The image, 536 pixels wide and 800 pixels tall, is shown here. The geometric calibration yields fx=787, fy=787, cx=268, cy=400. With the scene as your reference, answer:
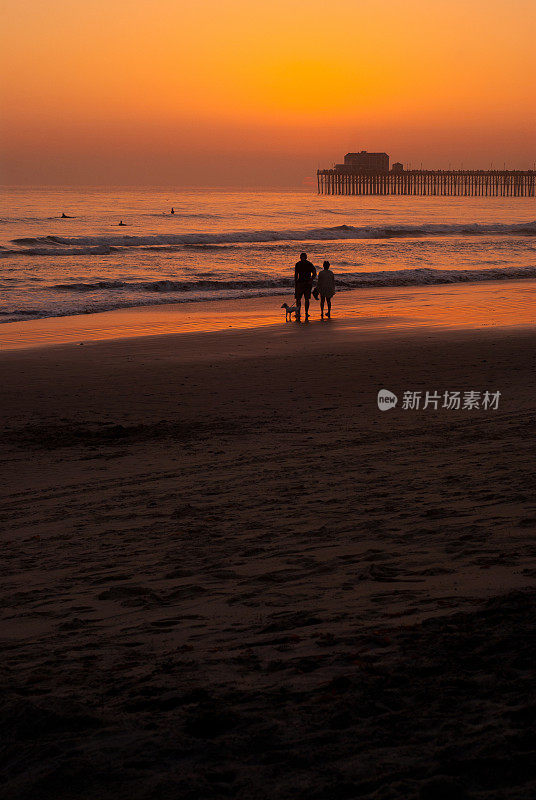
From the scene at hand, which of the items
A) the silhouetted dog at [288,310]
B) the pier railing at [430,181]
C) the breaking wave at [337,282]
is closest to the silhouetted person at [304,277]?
the silhouetted dog at [288,310]

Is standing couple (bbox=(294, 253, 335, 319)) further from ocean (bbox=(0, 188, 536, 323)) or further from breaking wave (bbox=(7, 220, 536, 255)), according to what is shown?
breaking wave (bbox=(7, 220, 536, 255))

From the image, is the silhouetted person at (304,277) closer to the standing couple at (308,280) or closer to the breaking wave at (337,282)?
the standing couple at (308,280)

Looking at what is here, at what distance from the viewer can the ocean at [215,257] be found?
2789cm

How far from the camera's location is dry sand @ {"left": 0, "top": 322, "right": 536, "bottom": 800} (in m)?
2.76

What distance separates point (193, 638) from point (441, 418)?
551 cm

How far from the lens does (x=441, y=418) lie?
28.8ft

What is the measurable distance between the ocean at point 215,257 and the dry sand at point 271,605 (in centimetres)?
1489

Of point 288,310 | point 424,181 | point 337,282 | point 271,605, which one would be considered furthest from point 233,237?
point 424,181

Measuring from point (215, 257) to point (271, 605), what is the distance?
39.9 m

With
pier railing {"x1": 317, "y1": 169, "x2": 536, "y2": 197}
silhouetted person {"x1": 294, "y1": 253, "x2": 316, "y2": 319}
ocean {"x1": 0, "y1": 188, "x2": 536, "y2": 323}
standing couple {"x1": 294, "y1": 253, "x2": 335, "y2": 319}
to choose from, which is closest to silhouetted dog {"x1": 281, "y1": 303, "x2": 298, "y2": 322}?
standing couple {"x1": 294, "y1": 253, "x2": 335, "y2": 319}

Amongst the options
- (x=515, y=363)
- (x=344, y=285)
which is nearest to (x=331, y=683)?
(x=515, y=363)

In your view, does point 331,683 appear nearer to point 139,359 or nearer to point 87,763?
point 87,763

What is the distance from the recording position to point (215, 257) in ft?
141

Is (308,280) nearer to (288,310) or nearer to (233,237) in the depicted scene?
(288,310)
